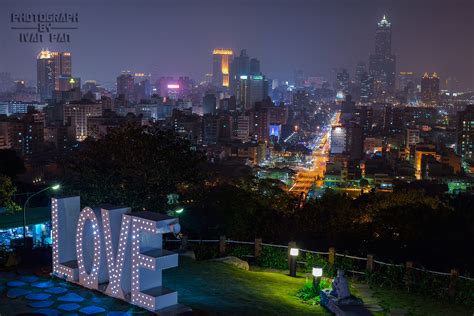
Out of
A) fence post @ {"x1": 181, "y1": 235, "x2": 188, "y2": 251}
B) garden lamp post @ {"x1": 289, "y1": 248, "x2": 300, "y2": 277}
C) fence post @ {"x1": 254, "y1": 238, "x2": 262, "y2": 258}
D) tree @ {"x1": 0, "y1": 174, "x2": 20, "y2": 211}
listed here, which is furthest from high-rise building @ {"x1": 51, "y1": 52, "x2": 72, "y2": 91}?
garden lamp post @ {"x1": 289, "y1": 248, "x2": 300, "y2": 277}

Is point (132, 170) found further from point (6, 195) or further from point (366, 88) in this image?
point (366, 88)

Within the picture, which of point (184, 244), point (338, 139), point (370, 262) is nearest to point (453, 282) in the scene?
point (370, 262)

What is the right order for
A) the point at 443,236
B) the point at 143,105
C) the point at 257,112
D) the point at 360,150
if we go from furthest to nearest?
the point at 143,105 → the point at 257,112 → the point at 360,150 → the point at 443,236

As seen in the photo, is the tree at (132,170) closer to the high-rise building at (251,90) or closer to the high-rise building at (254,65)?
the high-rise building at (251,90)

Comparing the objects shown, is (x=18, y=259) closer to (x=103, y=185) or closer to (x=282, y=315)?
(x=103, y=185)

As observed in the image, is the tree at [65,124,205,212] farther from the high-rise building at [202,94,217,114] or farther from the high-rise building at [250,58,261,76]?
the high-rise building at [250,58,261,76]

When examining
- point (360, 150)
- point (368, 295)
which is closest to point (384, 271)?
point (368, 295)
